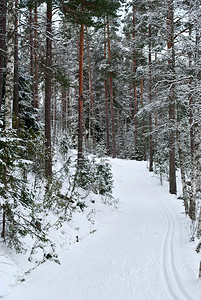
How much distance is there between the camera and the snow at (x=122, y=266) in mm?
3549

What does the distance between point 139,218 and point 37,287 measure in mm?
6482

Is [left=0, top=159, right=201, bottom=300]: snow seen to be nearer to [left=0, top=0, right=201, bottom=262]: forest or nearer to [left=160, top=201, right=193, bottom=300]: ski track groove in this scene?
[left=160, top=201, right=193, bottom=300]: ski track groove

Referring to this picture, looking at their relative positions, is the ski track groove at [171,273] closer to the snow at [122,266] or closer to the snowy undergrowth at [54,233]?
the snow at [122,266]

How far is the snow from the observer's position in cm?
355

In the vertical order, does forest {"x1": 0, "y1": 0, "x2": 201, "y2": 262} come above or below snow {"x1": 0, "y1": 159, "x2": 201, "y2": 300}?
above

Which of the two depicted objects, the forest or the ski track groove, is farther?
the forest

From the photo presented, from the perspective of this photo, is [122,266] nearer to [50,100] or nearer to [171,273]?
[171,273]

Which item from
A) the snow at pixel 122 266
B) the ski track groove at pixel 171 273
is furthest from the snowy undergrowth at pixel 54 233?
the ski track groove at pixel 171 273

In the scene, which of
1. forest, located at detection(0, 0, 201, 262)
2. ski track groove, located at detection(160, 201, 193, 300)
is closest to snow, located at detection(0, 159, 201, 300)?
ski track groove, located at detection(160, 201, 193, 300)

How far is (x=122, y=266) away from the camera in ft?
15.1

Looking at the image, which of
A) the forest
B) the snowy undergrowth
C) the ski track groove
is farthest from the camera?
the forest

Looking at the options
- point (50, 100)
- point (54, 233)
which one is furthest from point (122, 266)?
point (50, 100)

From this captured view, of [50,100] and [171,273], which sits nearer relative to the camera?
[171,273]

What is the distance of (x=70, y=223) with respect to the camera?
23.8 ft
